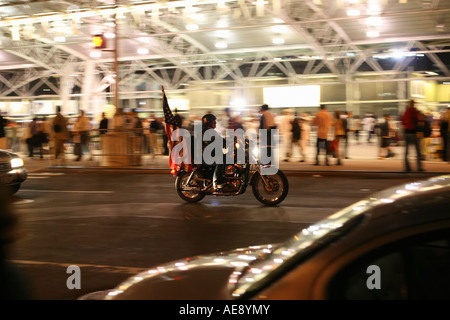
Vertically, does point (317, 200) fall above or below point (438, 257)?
below

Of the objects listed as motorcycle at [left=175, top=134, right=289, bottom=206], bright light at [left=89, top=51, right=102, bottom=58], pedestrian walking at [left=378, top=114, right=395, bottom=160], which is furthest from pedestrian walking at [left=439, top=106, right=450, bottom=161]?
bright light at [left=89, top=51, right=102, bottom=58]

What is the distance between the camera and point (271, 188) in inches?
428

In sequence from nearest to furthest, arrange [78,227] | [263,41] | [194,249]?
[194,249] → [78,227] → [263,41]

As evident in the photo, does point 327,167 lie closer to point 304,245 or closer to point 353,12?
point 353,12

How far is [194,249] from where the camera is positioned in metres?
7.37

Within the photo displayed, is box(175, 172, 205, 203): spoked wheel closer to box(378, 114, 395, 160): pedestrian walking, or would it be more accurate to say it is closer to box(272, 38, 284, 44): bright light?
box(378, 114, 395, 160): pedestrian walking

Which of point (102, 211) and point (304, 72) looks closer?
point (102, 211)

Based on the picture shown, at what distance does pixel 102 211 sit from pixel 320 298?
8748 millimetres

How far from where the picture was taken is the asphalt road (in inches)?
261

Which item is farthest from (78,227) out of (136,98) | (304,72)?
(136,98)

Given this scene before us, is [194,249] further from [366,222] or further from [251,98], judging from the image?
[251,98]

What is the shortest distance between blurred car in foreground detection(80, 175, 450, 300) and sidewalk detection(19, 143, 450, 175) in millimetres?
13622

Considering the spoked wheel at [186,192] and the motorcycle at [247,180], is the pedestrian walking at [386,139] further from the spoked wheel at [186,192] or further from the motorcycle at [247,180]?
the spoked wheel at [186,192]

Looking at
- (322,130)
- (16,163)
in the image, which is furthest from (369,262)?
(322,130)
